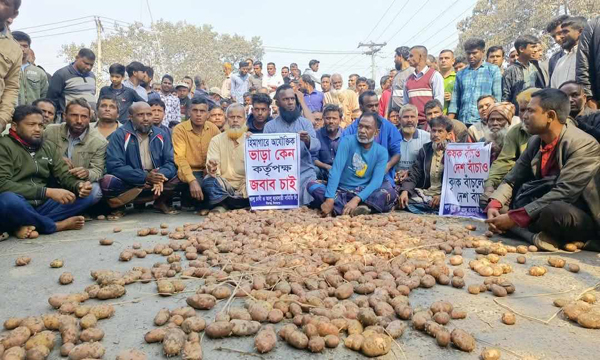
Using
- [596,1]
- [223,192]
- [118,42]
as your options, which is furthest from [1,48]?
[118,42]

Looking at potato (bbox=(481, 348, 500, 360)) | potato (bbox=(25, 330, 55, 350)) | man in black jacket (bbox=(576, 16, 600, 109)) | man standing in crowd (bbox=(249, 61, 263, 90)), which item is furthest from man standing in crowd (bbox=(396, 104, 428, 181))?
man standing in crowd (bbox=(249, 61, 263, 90))

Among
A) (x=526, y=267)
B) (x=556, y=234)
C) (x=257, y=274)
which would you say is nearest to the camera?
(x=257, y=274)

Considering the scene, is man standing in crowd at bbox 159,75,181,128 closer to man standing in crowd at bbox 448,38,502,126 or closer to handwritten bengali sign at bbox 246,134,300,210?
handwritten bengali sign at bbox 246,134,300,210

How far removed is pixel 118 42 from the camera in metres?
32.4

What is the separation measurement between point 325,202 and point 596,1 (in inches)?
768

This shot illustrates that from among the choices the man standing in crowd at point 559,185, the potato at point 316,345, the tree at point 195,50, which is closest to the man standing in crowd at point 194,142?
the man standing in crowd at point 559,185

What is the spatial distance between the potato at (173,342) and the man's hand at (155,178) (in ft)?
11.5

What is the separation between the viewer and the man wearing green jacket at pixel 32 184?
4172 mm

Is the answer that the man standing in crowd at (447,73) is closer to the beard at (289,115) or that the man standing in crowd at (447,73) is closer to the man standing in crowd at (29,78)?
the beard at (289,115)

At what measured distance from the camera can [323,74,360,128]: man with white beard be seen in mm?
9477

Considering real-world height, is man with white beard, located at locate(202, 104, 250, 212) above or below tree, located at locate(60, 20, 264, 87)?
below

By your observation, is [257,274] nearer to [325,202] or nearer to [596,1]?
[325,202]

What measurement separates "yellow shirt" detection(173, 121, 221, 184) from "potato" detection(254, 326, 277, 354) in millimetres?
3946

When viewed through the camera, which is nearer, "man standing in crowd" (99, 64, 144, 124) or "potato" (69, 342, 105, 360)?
"potato" (69, 342, 105, 360)
